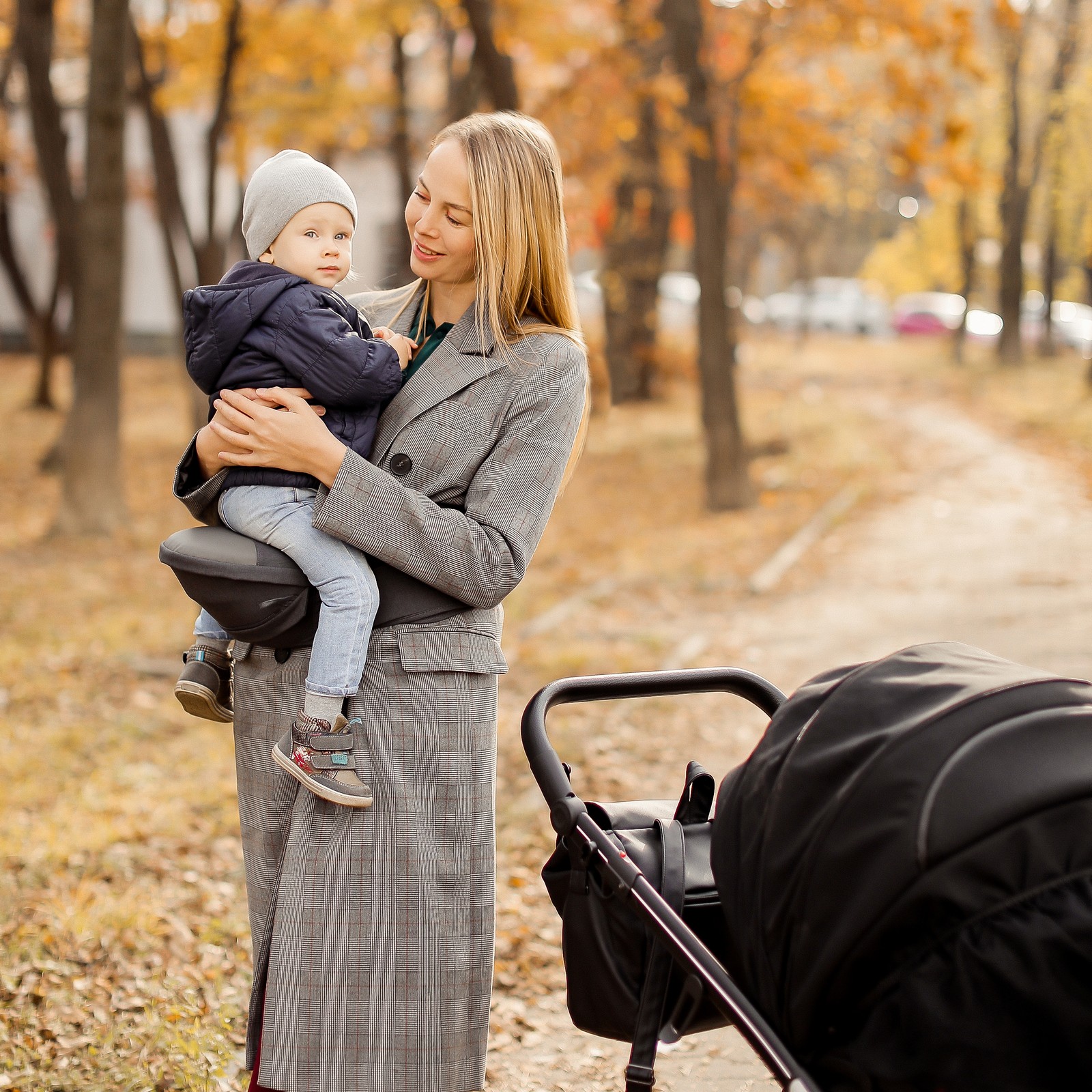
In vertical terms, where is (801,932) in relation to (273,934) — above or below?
above

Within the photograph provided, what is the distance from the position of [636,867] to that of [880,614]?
786cm

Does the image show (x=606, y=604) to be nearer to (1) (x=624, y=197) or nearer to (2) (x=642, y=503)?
(2) (x=642, y=503)

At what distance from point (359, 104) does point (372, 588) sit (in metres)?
18.0

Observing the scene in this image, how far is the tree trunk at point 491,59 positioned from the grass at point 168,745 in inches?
163

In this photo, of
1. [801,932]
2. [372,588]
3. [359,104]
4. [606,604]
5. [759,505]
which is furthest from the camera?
[359,104]

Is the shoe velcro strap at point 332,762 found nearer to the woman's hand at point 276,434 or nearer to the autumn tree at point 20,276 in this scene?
the woman's hand at point 276,434

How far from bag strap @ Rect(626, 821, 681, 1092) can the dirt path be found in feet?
5.53

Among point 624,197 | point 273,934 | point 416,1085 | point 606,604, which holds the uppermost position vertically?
point 624,197

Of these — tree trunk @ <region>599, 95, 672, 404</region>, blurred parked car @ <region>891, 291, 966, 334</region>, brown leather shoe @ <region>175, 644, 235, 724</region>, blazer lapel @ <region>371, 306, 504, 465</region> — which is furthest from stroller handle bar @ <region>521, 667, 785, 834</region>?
blurred parked car @ <region>891, 291, 966, 334</region>

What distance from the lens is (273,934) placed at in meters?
2.51

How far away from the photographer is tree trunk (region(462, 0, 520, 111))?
9766 mm

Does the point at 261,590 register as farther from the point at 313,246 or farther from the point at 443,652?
the point at 313,246

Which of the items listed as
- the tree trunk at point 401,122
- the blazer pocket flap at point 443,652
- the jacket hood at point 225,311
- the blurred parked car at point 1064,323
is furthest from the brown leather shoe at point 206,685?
the blurred parked car at point 1064,323

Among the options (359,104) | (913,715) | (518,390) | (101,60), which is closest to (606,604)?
(101,60)
